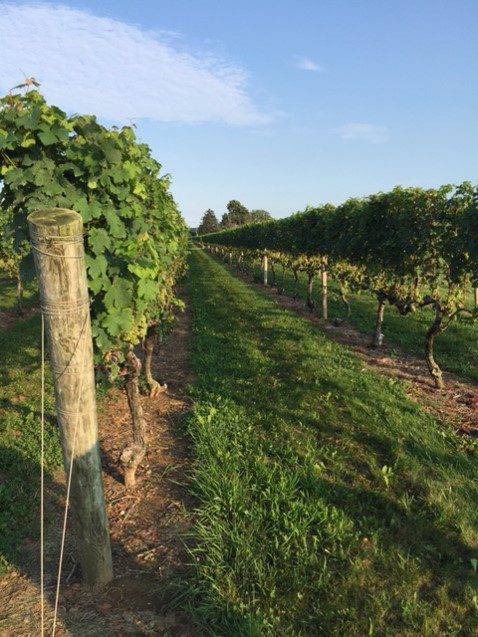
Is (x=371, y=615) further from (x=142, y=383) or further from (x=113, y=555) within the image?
(x=142, y=383)

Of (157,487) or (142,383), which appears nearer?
(157,487)

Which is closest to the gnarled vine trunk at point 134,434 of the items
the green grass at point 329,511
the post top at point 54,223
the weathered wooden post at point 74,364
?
the green grass at point 329,511

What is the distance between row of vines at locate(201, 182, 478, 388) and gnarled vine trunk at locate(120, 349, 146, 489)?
5411mm

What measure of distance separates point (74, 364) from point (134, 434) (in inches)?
94.4

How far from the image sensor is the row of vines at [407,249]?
7004mm

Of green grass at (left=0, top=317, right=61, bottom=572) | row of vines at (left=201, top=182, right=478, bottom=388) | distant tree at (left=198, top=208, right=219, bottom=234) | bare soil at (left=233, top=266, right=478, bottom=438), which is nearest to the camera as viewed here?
green grass at (left=0, top=317, right=61, bottom=572)

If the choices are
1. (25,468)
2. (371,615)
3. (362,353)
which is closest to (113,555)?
(25,468)

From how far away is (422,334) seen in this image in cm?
1048

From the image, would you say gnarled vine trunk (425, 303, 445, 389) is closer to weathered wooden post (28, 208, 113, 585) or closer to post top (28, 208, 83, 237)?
weathered wooden post (28, 208, 113, 585)

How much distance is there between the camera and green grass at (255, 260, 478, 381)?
8.37 metres

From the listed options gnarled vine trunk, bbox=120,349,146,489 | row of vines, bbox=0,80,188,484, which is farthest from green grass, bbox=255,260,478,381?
row of vines, bbox=0,80,188,484

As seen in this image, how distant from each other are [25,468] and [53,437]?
71 centimetres

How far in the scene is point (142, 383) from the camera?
23.8ft

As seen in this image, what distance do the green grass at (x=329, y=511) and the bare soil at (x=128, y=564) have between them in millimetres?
241
